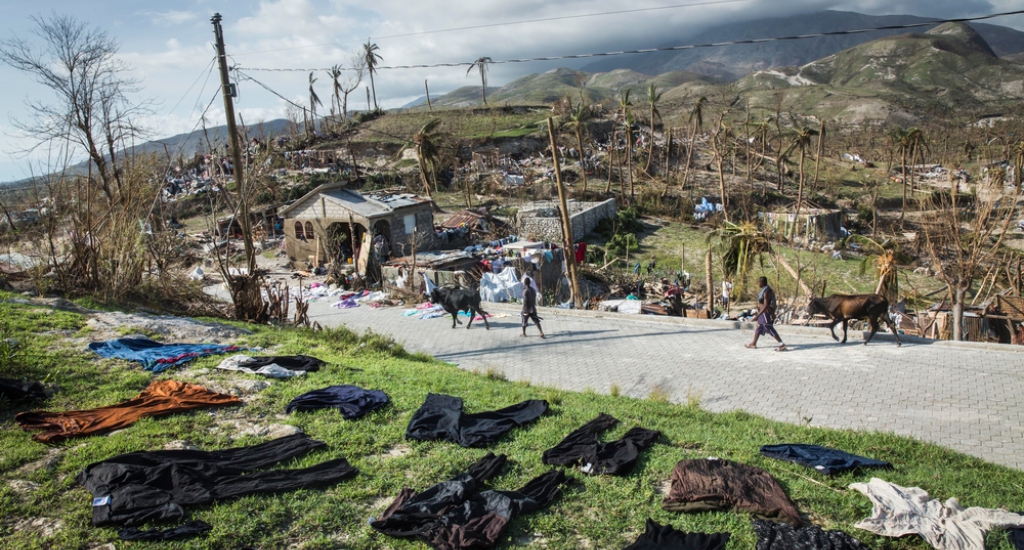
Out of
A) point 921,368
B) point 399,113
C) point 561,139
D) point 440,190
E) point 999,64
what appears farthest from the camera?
point 999,64

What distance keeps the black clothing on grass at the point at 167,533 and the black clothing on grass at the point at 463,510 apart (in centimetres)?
130

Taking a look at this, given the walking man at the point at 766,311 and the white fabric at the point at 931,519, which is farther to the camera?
the walking man at the point at 766,311

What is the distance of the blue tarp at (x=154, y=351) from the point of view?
8.77 metres

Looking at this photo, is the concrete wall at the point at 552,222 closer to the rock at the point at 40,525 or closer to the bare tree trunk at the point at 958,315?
the bare tree trunk at the point at 958,315

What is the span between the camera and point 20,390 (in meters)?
6.75

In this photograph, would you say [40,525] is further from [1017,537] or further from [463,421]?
[1017,537]

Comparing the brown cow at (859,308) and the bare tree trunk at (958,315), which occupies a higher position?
the brown cow at (859,308)

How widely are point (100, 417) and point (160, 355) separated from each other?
2.78 meters

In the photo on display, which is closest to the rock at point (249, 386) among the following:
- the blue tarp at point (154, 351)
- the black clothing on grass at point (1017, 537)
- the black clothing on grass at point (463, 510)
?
the blue tarp at point (154, 351)

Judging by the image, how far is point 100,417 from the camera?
6.49 m

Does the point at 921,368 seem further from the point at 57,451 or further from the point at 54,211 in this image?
the point at 54,211

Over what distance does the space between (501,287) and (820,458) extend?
13.3 meters

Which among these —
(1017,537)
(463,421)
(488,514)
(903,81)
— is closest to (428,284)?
(463,421)

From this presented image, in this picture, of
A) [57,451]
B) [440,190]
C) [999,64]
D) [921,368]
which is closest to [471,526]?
[57,451]
